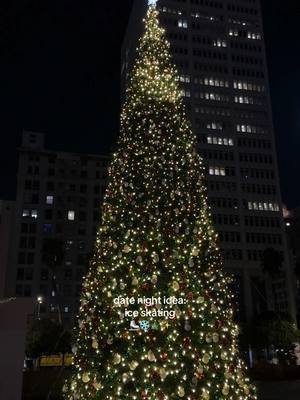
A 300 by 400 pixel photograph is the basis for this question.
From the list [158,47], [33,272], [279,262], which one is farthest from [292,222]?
[158,47]

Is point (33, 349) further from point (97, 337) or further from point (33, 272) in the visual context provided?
point (97, 337)

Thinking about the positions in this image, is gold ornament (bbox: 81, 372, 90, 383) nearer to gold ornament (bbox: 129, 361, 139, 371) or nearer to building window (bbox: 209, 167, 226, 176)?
gold ornament (bbox: 129, 361, 139, 371)

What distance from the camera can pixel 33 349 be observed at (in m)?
42.6

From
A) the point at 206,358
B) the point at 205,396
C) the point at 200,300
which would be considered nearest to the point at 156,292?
the point at 200,300

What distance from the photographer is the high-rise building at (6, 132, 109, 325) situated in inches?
2808

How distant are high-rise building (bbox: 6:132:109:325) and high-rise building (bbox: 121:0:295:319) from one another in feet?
78.8

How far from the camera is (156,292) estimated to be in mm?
9055

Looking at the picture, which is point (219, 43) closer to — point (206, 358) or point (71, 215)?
point (71, 215)

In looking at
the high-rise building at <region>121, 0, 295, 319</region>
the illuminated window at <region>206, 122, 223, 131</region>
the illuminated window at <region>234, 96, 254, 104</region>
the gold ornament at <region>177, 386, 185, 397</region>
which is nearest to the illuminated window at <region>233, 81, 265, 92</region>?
the high-rise building at <region>121, 0, 295, 319</region>

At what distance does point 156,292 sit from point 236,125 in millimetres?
75472

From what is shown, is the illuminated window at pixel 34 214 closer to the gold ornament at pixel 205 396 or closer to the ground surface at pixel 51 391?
the ground surface at pixel 51 391

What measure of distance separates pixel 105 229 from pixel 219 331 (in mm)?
3784

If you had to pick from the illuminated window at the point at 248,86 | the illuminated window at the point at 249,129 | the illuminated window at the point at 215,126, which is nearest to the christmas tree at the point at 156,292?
the illuminated window at the point at 215,126

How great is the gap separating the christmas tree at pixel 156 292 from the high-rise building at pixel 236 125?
61243 millimetres
